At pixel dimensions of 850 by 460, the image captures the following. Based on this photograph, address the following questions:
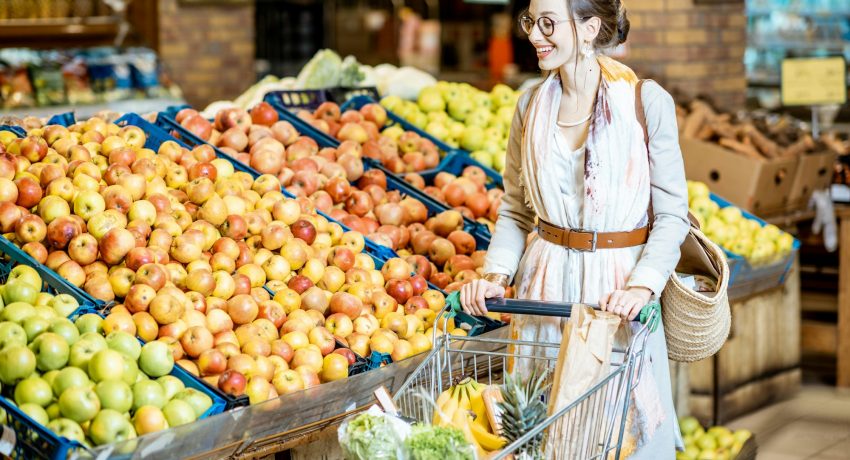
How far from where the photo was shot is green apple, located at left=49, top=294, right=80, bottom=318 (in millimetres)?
2725

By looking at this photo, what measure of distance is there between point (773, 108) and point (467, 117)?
4876 millimetres

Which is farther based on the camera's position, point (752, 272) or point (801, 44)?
point (801, 44)

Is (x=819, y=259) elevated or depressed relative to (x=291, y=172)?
depressed

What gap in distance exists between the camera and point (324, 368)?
9.47 ft

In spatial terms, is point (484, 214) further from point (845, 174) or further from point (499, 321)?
point (845, 174)

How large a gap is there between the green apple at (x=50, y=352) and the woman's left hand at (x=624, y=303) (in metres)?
1.34

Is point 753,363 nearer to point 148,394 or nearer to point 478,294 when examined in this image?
point 478,294

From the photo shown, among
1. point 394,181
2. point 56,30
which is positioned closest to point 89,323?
point 394,181

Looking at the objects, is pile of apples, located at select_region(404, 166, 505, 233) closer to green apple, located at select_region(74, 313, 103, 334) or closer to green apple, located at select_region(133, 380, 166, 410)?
green apple, located at select_region(74, 313, 103, 334)

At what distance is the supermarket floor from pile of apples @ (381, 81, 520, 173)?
6.02 feet

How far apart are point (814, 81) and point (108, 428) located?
5.00 m

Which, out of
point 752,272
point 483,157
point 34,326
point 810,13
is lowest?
point 752,272

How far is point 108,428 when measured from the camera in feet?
7.55

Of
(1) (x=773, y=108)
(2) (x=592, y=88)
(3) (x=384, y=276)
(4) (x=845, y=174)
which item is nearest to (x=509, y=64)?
(1) (x=773, y=108)
